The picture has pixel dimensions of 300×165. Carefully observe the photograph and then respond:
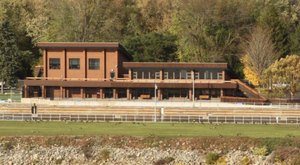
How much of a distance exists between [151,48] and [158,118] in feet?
158

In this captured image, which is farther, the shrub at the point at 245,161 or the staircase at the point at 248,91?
the staircase at the point at 248,91

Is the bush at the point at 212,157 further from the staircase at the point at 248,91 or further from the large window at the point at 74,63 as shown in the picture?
the large window at the point at 74,63

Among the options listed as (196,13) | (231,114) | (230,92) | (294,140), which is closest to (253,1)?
(196,13)

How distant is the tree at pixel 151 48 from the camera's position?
10275 cm

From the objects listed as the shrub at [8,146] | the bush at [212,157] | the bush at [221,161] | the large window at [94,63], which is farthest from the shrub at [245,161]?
the large window at [94,63]

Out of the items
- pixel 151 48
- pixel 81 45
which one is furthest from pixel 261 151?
pixel 151 48

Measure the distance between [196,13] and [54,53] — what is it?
102ft

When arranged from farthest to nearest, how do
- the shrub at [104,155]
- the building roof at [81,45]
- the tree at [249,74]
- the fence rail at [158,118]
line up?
1. the tree at [249,74]
2. the building roof at [81,45]
3. the fence rail at [158,118]
4. the shrub at [104,155]

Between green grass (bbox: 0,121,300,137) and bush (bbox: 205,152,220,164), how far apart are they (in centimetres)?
451

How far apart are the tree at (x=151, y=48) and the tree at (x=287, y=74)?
83.8 feet

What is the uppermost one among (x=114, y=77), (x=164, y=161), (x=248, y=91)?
(x=114, y=77)

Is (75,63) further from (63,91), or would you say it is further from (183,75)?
(183,75)

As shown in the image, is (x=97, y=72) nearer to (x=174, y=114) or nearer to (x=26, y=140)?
(x=174, y=114)

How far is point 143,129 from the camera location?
4744cm
